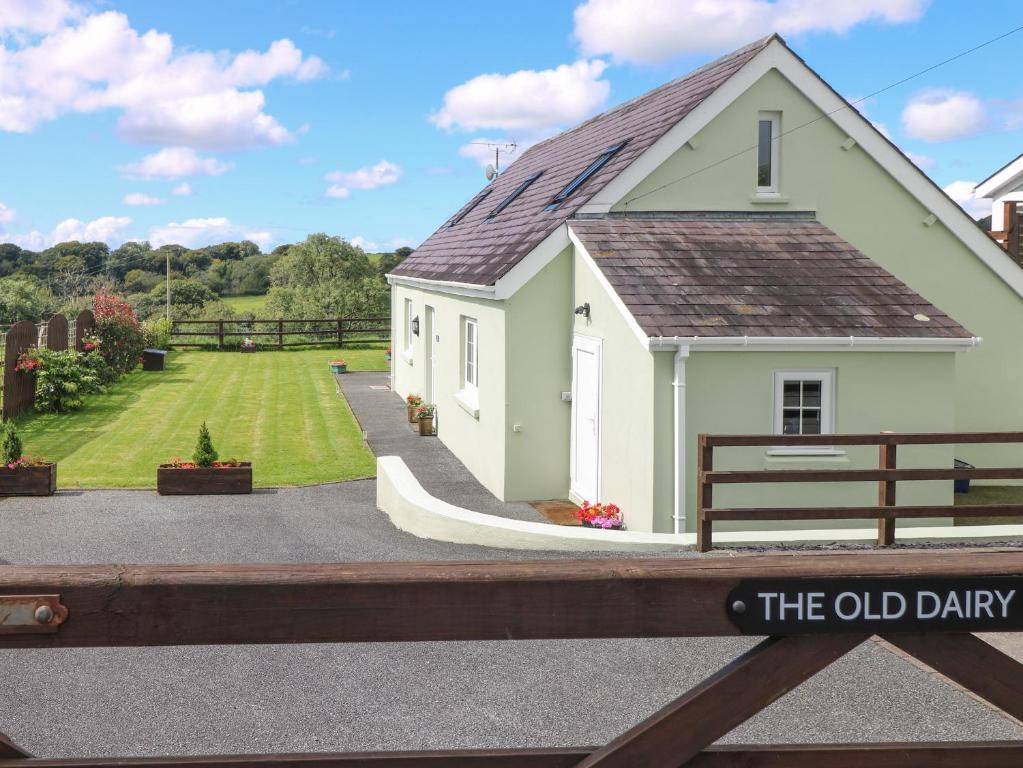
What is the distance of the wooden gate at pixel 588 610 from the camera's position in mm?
2436

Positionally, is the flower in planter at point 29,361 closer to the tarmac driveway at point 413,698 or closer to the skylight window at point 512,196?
the skylight window at point 512,196

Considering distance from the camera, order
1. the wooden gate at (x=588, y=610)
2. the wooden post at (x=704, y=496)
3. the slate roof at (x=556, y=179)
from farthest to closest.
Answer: the slate roof at (x=556, y=179) < the wooden post at (x=704, y=496) < the wooden gate at (x=588, y=610)

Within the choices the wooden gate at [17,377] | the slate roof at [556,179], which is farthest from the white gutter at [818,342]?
the wooden gate at [17,377]

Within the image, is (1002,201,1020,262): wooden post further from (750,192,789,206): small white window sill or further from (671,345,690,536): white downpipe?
(671,345,690,536): white downpipe

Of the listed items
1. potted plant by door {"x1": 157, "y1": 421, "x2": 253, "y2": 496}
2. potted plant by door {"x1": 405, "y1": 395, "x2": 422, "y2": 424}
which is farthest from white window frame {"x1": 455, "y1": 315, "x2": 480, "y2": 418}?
potted plant by door {"x1": 157, "y1": 421, "x2": 253, "y2": 496}

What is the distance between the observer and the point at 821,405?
12.8 meters

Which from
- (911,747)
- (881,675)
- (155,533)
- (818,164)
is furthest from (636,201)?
(911,747)

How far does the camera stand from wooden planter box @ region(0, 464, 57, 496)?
14817mm

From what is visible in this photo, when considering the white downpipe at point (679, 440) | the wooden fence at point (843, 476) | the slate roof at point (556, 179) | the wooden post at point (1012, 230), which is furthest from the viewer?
the wooden post at point (1012, 230)

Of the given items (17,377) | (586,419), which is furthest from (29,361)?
(586,419)

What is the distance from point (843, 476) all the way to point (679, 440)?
220 centimetres

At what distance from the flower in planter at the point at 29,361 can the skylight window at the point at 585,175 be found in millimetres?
11982

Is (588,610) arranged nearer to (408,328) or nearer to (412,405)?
(412,405)

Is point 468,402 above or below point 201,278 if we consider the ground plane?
below
